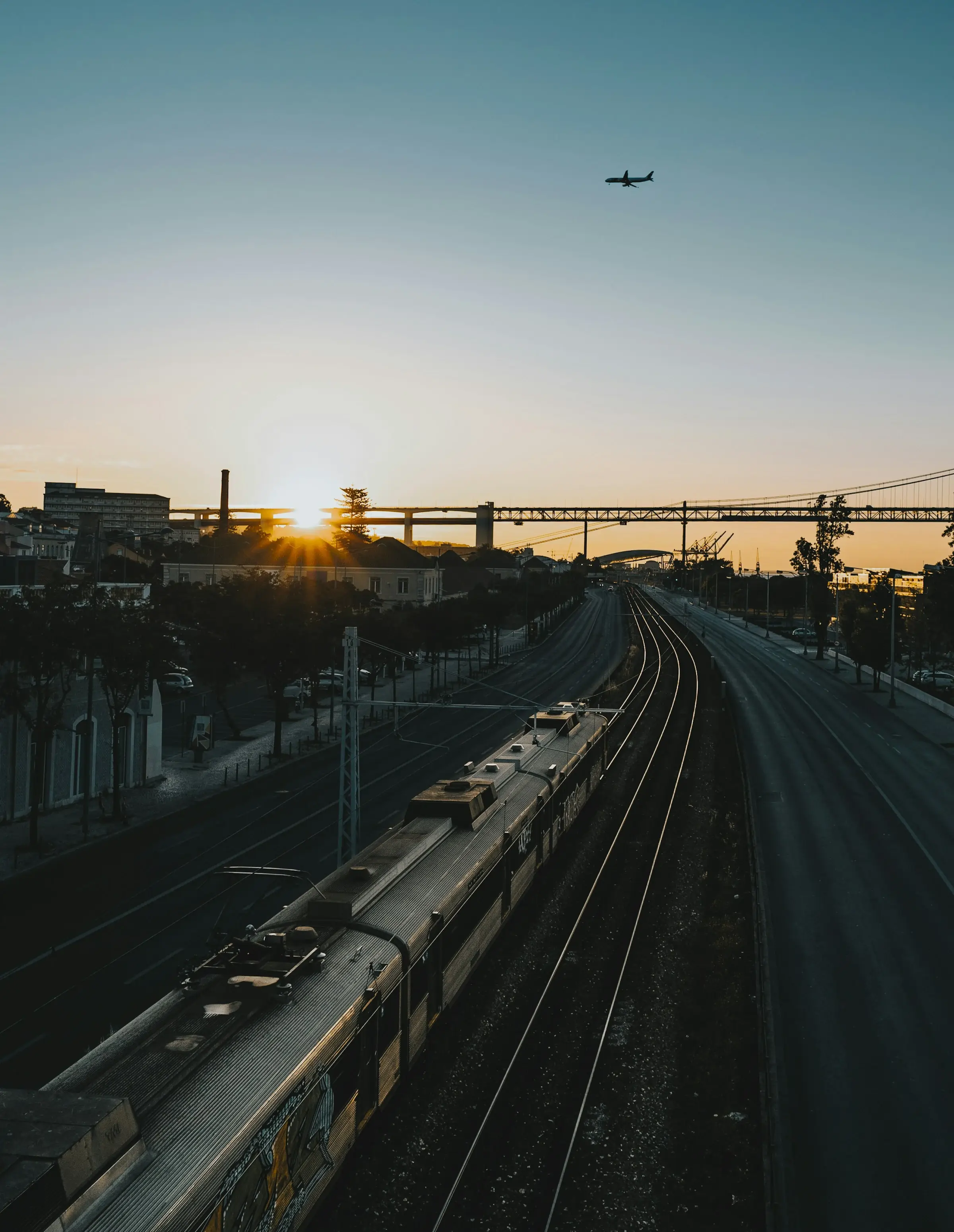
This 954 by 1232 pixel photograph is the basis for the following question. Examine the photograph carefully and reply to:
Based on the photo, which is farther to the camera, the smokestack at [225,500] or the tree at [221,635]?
the smokestack at [225,500]

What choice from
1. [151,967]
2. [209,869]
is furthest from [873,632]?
[151,967]

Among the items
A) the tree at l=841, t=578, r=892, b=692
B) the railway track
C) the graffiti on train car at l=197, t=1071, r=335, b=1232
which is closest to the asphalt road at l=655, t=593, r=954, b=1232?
the railway track

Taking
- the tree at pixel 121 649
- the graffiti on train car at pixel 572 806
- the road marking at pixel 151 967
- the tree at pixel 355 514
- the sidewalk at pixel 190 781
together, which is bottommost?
the road marking at pixel 151 967

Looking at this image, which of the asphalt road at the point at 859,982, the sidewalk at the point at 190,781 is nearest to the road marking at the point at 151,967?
the sidewalk at the point at 190,781

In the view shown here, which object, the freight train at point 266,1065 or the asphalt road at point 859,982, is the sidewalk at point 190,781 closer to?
the freight train at point 266,1065

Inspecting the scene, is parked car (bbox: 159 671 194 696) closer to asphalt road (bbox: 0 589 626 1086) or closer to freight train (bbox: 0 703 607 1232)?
asphalt road (bbox: 0 589 626 1086)

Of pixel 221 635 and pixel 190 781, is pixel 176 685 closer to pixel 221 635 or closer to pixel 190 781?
pixel 221 635

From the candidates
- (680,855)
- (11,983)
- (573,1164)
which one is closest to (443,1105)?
(573,1164)

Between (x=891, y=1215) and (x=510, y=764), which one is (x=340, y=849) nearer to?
(x=510, y=764)
